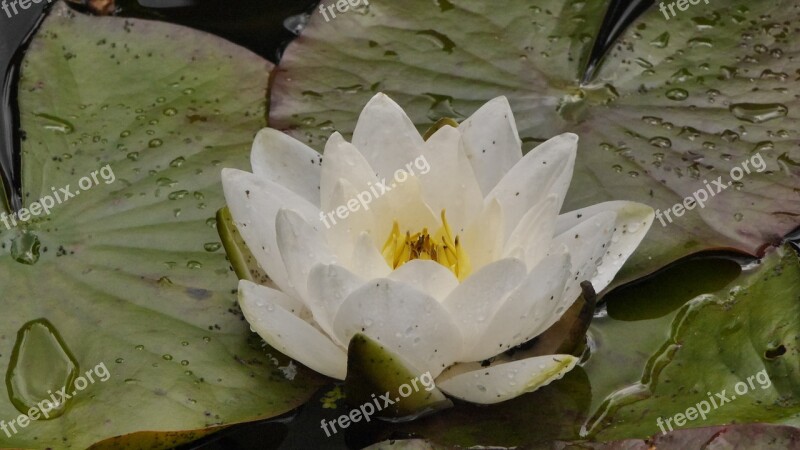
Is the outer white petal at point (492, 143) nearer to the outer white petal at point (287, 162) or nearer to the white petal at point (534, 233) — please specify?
the white petal at point (534, 233)

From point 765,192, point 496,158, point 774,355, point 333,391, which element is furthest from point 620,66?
point 333,391

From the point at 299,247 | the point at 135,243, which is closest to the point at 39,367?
the point at 135,243

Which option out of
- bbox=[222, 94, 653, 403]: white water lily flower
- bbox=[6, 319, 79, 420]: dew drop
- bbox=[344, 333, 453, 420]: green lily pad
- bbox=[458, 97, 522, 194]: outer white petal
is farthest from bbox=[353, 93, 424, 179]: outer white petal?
bbox=[6, 319, 79, 420]: dew drop

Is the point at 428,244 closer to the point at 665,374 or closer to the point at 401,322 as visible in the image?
the point at 401,322

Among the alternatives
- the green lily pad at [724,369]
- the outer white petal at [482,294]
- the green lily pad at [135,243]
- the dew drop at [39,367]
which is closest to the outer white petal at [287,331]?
the green lily pad at [135,243]

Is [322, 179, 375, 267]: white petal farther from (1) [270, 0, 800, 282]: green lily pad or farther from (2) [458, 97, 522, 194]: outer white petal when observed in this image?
(1) [270, 0, 800, 282]: green lily pad

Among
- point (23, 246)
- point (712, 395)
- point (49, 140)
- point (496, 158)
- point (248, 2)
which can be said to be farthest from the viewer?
point (248, 2)

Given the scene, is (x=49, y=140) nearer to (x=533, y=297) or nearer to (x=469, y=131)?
(x=469, y=131)
